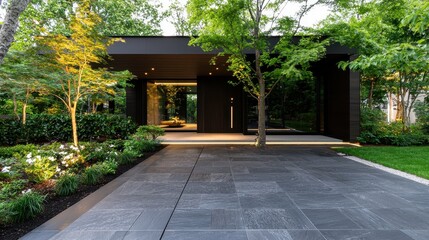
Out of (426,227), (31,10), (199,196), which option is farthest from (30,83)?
(31,10)

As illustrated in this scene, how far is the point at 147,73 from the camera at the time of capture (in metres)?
14.1

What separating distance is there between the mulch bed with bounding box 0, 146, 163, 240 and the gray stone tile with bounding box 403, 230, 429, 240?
410 centimetres

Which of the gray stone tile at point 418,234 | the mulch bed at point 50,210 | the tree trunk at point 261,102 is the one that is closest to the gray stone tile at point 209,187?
the mulch bed at point 50,210

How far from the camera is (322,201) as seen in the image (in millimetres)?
3576

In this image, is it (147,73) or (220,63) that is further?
(147,73)

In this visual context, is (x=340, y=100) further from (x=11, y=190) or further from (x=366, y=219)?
(x=11, y=190)

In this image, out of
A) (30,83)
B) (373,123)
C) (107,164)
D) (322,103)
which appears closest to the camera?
(107,164)

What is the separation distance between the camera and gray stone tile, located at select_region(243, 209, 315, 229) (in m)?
2.77

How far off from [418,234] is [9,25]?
15.3 ft

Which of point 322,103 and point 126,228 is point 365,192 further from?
point 322,103

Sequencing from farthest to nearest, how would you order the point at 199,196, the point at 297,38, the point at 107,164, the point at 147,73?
the point at 147,73
the point at 297,38
the point at 107,164
the point at 199,196

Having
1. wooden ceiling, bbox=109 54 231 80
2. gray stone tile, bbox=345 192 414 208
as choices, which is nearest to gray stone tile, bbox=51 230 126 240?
gray stone tile, bbox=345 192 414 208

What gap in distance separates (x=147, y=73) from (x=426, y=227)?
1353 cm

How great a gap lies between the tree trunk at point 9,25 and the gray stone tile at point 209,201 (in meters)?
2.65
